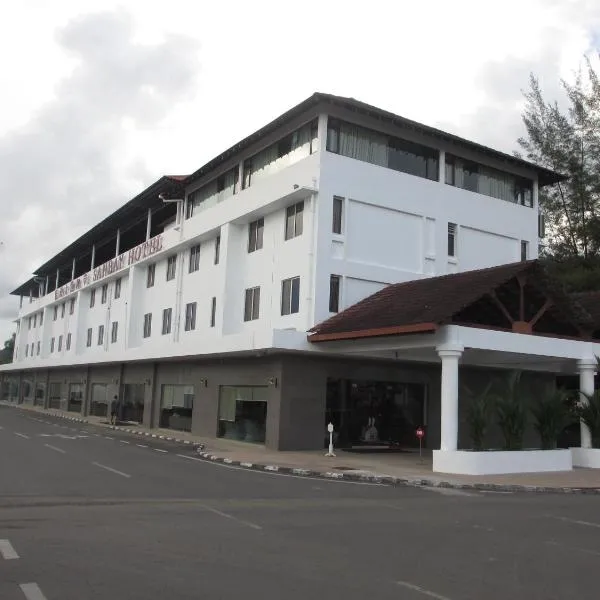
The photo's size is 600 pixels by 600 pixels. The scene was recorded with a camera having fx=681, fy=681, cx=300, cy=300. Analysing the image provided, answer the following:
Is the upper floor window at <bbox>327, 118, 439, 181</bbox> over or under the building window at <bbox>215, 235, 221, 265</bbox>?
over

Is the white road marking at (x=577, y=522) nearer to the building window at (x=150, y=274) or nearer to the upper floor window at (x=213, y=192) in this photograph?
the upper floor window at (x=213, y=192)

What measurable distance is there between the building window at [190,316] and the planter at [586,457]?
17566 mm

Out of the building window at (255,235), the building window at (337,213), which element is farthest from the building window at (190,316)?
the building window at (337,213)

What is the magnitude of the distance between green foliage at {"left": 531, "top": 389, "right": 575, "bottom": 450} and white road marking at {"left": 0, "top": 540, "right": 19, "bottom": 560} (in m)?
15.8

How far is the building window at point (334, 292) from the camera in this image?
24.0 metres

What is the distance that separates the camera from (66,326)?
54500 mm

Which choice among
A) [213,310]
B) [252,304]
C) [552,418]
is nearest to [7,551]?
[552,418]

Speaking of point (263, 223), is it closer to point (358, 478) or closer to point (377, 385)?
point (377, 385)

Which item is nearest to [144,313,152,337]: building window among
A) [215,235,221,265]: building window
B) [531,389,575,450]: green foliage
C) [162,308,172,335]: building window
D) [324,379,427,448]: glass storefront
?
[162,308,172,335]: building window

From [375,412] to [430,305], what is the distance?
24.3 feet

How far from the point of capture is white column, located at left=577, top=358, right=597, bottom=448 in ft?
68.3

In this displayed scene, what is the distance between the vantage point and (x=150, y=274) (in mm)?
38156

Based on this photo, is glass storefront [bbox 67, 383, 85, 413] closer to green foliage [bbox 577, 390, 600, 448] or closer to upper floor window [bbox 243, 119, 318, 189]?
upper floor window [bbox 243, 119, 318, 189]

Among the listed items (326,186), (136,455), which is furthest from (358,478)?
(326,186)
